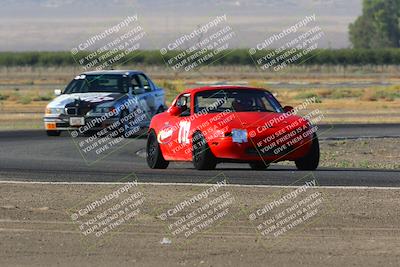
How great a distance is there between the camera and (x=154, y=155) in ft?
63.9

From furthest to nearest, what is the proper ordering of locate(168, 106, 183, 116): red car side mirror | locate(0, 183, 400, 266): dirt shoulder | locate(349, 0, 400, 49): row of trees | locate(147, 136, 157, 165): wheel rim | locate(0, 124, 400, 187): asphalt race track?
1. locate(349, 0, 400, 49): row of trees
2. locate(147, 136, 157, 165): wheel rim
3. locate(168, 106, 183, 116): red car side mirror
4. locate(0, 124, 400, 187): asphalt race track
5. locate(0, 183, 400, 266): dirt shoulder

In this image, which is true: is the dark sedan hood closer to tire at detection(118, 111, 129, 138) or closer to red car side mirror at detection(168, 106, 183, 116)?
tire at detection(118, 111, 129, 138)

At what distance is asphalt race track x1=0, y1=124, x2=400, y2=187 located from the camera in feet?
55.5

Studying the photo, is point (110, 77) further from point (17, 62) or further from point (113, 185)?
point (17, 62)

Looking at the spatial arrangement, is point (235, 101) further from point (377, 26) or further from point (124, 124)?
point (377, 26)

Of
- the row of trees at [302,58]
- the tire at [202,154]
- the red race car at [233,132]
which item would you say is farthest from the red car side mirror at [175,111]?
the row of trees at [302,58]

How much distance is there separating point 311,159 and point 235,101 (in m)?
1.51

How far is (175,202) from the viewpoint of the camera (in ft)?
47.1

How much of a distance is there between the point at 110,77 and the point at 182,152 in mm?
10804

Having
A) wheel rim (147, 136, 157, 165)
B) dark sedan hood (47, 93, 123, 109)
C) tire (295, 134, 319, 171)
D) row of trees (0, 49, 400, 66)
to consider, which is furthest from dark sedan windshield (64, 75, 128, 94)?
row of trees (0, 49, 400, 66)

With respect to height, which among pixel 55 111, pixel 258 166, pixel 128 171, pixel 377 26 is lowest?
pixel 377 26

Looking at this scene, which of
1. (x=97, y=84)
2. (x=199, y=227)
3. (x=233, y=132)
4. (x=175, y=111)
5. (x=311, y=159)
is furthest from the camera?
(x=97, y=84)

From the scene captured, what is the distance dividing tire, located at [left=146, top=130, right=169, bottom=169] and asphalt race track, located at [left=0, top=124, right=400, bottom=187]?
14 cm

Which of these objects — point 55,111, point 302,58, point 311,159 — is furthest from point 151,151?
point 302,58
